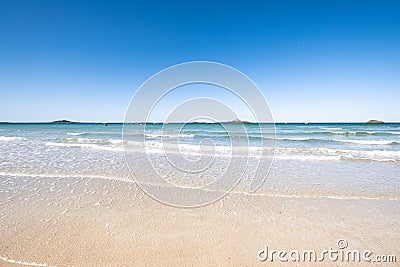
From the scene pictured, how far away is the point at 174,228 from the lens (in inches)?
140

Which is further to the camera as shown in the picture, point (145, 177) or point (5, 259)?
point (145, 177)

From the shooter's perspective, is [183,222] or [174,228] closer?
[174,228]

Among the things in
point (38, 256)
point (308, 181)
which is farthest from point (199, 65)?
point (38, 256)

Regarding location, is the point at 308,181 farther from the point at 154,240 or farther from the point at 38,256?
the point at 38,256

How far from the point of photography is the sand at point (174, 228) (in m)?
2.82

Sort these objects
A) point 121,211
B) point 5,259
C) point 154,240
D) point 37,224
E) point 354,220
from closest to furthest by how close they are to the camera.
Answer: point 5,259, point 154,240, point 37,224, point 354,220, point 121,211

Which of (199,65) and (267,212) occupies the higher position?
(199,65)

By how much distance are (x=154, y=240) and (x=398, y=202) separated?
17.6 feet

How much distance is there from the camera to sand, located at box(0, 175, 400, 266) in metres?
2.82

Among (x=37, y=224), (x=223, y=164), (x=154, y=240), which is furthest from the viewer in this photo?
(x=223, y=164)

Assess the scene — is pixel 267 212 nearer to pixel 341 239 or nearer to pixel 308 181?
pixel 341 239

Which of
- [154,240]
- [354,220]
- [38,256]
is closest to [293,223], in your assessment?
[354,220]

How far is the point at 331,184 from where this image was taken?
6172 millimetres

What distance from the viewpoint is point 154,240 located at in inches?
126
